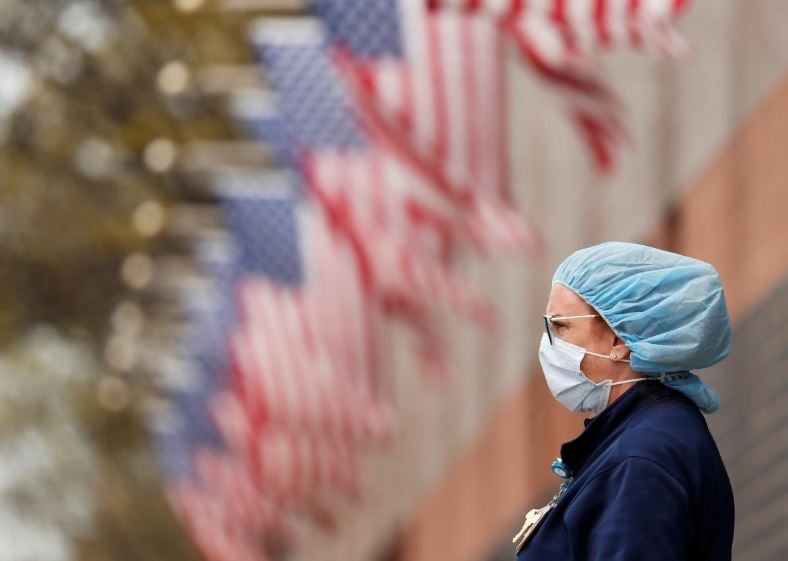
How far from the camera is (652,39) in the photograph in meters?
9.88

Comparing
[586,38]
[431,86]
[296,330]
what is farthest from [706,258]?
[296,330]

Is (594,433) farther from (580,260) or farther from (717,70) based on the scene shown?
(717,70)

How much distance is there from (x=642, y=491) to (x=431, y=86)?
9142 millimetres

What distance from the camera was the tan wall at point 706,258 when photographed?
10914mm

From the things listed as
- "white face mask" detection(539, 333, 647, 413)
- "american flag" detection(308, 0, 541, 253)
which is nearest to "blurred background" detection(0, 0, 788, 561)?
"american flag" detection(308, 0, 541, 253)

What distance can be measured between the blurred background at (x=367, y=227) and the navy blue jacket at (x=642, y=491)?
5953 mm

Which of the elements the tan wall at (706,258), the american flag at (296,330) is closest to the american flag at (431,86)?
the tan wall at (706,258)

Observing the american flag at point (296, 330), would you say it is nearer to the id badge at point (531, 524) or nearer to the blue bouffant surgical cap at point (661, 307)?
the id badge at point (531, 524)

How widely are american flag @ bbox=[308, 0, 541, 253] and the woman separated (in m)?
8.29

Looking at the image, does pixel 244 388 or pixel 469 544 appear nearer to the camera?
pixel 244 388

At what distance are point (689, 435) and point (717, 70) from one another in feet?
27.9

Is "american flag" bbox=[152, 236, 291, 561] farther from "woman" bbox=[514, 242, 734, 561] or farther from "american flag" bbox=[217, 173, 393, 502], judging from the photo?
"woman" bbox=[514, 242, 734, 561]

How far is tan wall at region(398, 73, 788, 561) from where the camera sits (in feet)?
35.8

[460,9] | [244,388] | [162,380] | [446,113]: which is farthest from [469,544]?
[460,9]
